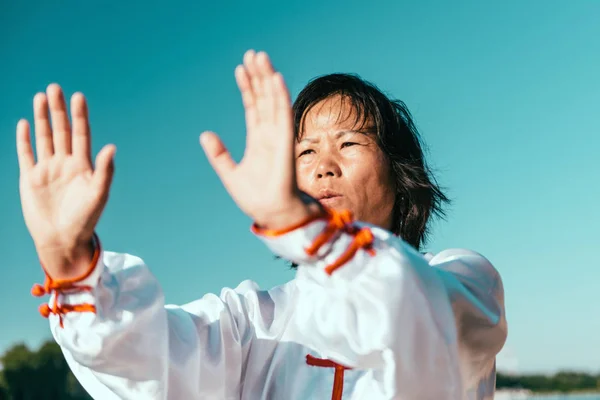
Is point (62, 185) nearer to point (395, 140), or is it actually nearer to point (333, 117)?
point (333, 117)

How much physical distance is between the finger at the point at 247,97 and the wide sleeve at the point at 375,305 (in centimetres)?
32

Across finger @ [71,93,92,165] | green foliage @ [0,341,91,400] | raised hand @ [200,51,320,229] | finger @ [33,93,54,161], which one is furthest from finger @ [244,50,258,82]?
green foliage @ [0,341,91,400]

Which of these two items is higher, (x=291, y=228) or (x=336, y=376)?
(x=291, y=228)

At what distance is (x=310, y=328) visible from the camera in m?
→ 2.05

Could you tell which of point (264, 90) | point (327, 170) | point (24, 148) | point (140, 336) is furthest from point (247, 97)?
point (327, 170)

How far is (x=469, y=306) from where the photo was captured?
2223 millimetres

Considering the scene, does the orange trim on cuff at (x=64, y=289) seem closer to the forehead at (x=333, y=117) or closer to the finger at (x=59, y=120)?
the finger at (x=59, y=120)

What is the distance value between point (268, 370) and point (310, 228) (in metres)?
1.22

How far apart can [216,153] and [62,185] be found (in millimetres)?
522

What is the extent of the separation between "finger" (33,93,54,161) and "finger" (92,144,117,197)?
9.3 inches

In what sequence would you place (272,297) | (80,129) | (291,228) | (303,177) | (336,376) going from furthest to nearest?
(303,177) < (272,297) < (336,376) < (80,129) < (291,228)

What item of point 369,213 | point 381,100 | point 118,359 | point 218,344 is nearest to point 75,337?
point 118,359

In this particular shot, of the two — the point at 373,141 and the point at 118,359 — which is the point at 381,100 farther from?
the point at 118,359

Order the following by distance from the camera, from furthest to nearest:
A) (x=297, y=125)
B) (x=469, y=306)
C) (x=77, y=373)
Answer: (x=297, y=125) → (x=77, y=373) → (x=469, y=306)
